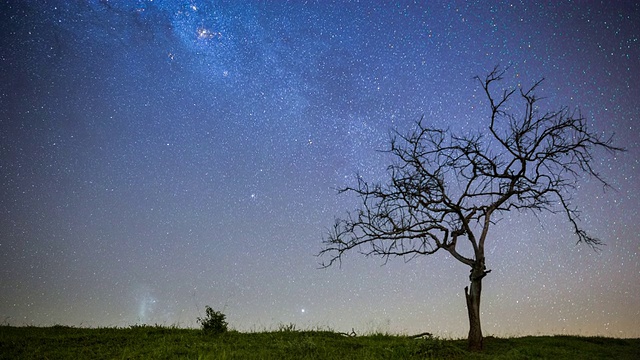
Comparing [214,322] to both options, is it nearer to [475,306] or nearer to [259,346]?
[259,346]

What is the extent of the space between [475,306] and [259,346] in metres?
7.39

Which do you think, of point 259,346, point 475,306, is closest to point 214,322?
point 259,346

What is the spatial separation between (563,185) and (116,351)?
620 inches

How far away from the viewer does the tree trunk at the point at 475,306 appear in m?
14.1

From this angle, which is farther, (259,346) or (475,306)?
(475,306)

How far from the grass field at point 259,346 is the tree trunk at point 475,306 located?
0.49 m

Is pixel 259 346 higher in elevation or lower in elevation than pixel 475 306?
lower

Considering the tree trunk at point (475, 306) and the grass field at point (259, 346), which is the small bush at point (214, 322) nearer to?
the grass field at point (259, 346)

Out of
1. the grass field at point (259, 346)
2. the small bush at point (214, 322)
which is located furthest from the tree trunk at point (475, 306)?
the small bush at point (214, 322)

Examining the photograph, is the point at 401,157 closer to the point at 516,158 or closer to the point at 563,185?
the point at 516,158

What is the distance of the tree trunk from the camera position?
14.1 meters

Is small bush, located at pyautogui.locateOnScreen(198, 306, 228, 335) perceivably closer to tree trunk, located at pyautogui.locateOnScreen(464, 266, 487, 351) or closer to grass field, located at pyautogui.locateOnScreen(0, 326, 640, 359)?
grass field, located at pyautogui.locateOnScreen(0, 326, 640, 359)

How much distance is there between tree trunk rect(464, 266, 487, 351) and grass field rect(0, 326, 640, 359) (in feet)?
1.60

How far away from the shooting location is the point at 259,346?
1222cm
